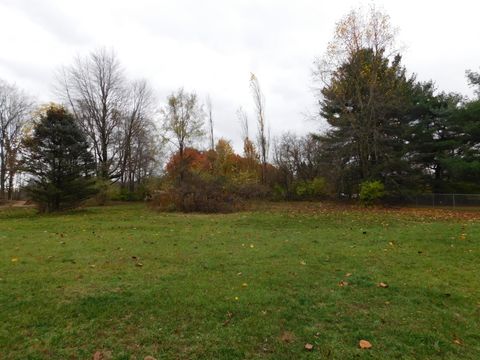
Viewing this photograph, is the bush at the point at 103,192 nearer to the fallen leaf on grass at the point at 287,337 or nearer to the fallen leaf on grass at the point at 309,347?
the fallen leaf on grass at the point at 287,337

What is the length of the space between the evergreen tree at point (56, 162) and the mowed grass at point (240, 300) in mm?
9901

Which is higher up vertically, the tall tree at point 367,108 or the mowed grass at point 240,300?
the tall tree at point 367,108

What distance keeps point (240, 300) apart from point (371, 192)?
1809 centimetres

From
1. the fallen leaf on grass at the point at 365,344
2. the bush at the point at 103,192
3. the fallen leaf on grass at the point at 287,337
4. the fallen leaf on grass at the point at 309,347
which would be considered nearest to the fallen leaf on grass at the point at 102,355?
the fallen leaf on grass at the point at 287,337

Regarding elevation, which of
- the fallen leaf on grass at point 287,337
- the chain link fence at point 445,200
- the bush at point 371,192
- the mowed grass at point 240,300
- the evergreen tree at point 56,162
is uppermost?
the evergreen tree at point 56,162

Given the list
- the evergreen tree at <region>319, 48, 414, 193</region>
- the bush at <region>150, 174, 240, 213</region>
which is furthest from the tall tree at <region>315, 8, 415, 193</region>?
the bush at <region>150, 174, 240, 213</region>

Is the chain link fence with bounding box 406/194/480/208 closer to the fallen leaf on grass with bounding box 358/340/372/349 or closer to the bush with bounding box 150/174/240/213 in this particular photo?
the bush with bounding box 150/174/240/213

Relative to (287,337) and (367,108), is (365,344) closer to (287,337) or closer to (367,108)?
(287,337)

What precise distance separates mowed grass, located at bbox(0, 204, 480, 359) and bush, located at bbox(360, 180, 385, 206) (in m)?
12.4

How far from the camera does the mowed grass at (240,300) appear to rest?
2998mm

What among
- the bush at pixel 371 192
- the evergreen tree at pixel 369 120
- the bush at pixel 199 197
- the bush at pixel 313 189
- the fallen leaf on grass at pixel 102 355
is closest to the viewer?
the fallen leaf on grass at pixel 102 355

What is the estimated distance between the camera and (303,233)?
31.3ft

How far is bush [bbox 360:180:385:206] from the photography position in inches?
776

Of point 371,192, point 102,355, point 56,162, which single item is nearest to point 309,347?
point 102,355
